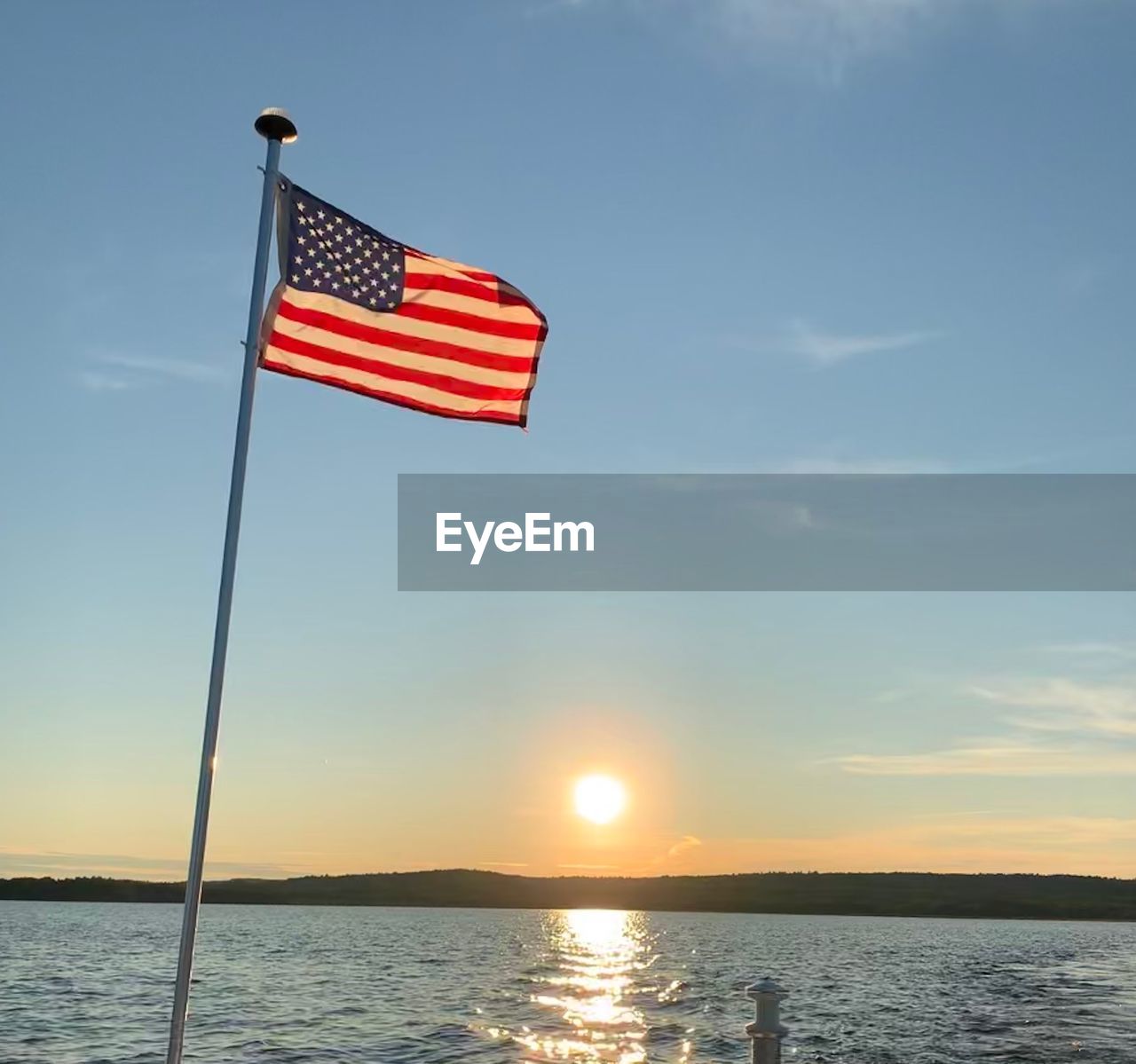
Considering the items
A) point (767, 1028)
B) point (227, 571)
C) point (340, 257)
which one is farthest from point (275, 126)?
point (767, 1028)

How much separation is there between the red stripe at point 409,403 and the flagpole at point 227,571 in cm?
48

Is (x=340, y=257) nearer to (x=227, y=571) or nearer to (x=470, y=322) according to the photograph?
(x=470, y=322)

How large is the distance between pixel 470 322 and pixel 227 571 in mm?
4023

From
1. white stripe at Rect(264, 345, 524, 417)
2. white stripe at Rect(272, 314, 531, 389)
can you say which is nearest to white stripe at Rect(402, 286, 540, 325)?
white stripe at Rect(272, 314, 531, 389)

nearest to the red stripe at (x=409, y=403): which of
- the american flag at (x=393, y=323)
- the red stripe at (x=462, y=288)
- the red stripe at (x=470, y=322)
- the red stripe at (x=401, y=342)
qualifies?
the american flag at (x=393, y=323)

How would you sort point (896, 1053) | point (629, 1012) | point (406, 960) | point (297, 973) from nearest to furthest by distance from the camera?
1. point (896, 1053)
2. point (629, 1012)
3. point (297, 973)
4. point (406, 960)

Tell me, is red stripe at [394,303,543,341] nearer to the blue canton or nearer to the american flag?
the american flag

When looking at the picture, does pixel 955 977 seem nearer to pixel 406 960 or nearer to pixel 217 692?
pixel 406 960

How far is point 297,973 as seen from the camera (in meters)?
73.9

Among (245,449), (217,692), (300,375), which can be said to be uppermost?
(300,375)

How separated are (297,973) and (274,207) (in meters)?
70.4

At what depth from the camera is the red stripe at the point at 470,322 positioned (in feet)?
41.8

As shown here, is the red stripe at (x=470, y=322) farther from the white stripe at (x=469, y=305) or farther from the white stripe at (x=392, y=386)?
the white stripe at (x=392, y=386)

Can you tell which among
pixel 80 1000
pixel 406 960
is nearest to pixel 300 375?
pixel 80 1000
